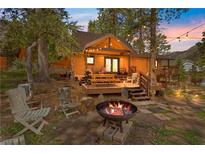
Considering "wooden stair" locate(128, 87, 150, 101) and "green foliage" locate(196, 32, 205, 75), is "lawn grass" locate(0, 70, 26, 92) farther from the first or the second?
"green foliage" locate(196, 32, 205, 75)

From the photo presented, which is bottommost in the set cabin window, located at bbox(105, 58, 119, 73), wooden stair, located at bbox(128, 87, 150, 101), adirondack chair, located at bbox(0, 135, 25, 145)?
adirondack chair, located at bbox(0, 135, 25, 145)

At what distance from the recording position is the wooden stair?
873cm

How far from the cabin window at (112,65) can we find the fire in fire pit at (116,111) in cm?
946

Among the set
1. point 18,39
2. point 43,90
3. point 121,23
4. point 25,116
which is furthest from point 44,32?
point 121,23

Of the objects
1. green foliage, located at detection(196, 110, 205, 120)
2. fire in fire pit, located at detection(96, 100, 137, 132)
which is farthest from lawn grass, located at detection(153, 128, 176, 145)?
green foliage, located at detection(196, 110, 205, 120)

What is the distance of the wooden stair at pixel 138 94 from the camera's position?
873cm

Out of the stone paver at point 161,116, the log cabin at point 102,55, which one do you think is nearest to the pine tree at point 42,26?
the log cabin at point 102,55

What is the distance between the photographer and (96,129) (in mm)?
5074

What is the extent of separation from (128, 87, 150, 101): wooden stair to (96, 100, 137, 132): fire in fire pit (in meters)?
3.38

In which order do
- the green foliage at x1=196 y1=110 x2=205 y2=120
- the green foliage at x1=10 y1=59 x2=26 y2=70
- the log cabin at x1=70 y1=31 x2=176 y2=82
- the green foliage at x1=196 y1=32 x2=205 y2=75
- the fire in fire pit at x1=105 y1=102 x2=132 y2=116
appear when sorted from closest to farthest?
the fire in fire pit at x1=105 y1=102 x2=132 y2=116, the green foliage at x1=196 y1=110 x2=205 y2=120, the log cabin at x1=70 y1=31 x2=176 y2=82, the green foliage at x1=196 y1=32 x2=205 y2=75, the green foliage at x1=10 y1=59 x2=26 y2=70

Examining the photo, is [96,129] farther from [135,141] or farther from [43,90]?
[43,90]

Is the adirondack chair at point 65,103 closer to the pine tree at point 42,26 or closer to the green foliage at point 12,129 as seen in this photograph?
the green foliage at point 12,129

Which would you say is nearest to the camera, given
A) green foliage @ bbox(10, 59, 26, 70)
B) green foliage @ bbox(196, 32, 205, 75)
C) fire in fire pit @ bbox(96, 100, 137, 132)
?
fire in fire pit @ bbox(96, 100, 137, 132)

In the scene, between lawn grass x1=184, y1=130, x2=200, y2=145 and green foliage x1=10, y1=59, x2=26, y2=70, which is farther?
green foliage x1=10, y1=59, x2=26, y2=70
